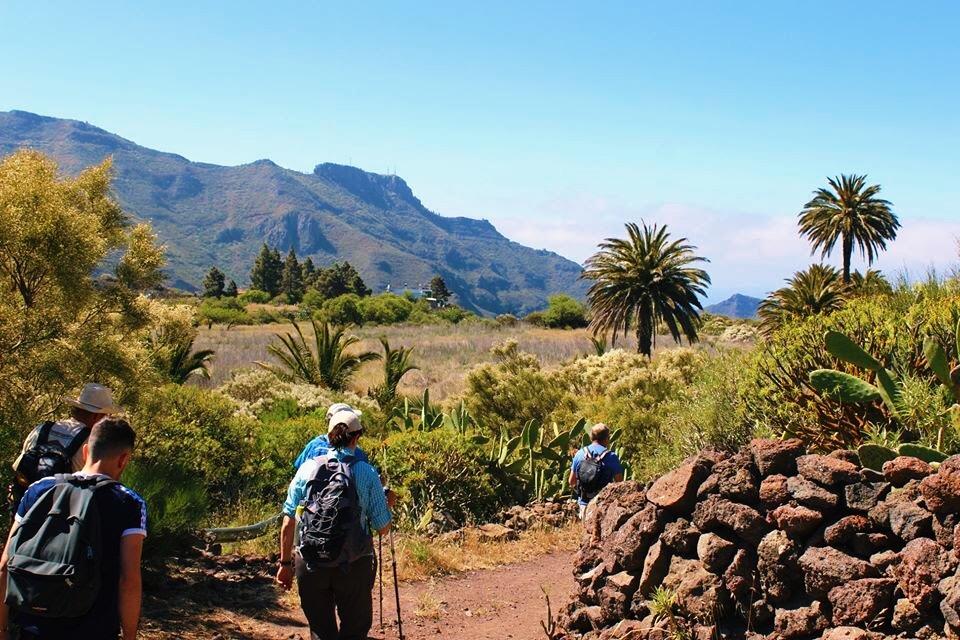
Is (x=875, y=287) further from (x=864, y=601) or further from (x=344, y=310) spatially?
(x=344, y=310)

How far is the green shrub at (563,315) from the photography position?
56531 millimetres

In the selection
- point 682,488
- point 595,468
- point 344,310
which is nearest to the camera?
point 682,488

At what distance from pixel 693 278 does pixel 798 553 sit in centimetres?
1660

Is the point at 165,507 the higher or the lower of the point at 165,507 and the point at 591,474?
the lower

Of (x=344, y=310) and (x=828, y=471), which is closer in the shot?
(x=828, y=471)

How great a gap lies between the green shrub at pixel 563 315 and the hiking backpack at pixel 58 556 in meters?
53.1

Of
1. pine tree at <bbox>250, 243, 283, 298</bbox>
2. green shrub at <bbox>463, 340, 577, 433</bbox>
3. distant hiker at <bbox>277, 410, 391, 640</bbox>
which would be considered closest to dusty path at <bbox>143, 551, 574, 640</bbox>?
distant hiker at <bbox>277, 410, 391, 640</bbox>

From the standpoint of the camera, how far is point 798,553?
4.80 meters

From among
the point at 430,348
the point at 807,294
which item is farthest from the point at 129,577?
A: the point at 430,348

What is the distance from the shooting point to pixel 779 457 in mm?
5203

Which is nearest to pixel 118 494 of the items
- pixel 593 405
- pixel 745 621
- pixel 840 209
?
pixel 745 621

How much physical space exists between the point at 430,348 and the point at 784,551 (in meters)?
32.2

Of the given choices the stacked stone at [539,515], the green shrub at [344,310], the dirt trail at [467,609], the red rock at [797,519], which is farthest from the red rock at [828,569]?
the green shrub at [344,310]

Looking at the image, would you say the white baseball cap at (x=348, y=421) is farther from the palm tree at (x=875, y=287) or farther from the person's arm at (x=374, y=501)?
the palm tree at (x=875, y=287)
